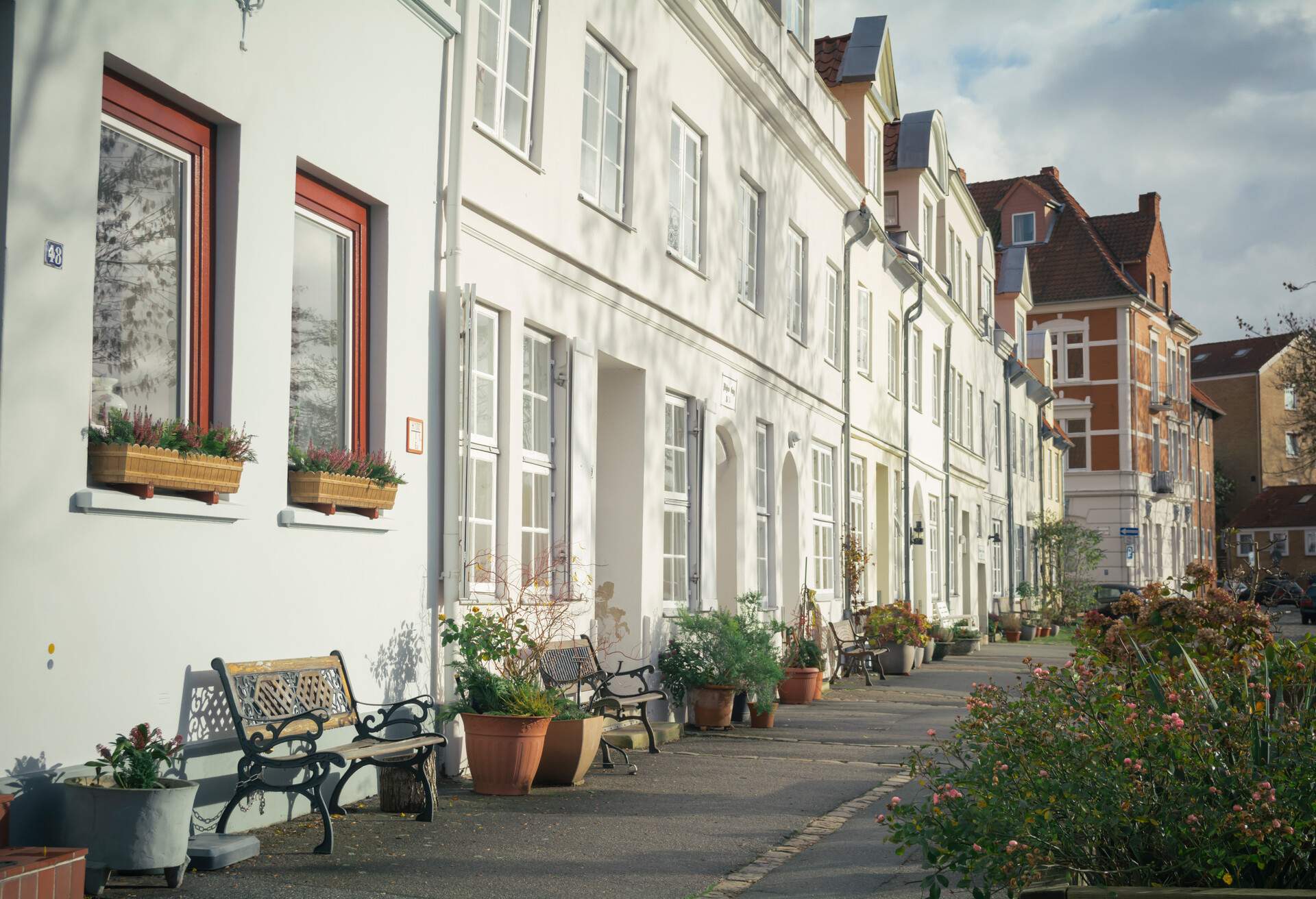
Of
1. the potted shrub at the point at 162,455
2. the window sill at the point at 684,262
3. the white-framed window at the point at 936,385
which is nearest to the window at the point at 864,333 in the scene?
the white-framed window at the point at 936,385

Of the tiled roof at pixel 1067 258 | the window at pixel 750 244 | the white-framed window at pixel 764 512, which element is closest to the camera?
the window at pixel 750 244

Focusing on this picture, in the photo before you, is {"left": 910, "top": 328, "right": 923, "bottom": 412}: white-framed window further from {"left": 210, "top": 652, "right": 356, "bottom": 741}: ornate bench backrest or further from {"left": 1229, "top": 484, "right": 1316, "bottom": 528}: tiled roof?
{"left": 1229, "top": 484, "right": 1316, "bottom": 528}: tiled roof

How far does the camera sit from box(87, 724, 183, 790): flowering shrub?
19.0 feet

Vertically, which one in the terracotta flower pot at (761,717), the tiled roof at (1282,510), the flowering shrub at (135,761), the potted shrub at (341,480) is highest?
the tiled roof at (1282,510)

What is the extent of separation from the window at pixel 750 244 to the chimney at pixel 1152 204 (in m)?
46.1

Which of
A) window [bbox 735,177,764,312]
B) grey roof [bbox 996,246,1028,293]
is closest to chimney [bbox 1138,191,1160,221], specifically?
grey roof [bbox 996,246,1028,293]

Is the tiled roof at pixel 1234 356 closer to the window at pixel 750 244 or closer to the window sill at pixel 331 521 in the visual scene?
the window at pixel 750 244

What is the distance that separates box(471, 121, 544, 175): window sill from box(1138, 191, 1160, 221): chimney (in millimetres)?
52644

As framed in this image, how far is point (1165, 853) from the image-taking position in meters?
5.06

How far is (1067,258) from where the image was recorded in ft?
183

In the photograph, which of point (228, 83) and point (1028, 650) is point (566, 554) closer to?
point (228, 83)

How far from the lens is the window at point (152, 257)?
648cm

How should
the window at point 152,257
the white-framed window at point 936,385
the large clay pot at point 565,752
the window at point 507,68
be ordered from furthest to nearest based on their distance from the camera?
the white-framed window at point 936,385
the window at point 507,68
the large clay pot at point 565,752
the window at point 152,257

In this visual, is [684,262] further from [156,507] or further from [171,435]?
[156,507]
